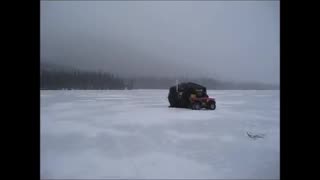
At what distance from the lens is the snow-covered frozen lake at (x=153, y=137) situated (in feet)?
5.98

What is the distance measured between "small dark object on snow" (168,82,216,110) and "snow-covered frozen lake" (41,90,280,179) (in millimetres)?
38

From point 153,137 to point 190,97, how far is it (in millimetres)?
338

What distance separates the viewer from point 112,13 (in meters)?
1.89

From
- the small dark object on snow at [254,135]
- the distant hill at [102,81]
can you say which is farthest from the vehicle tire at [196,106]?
the small dark object on snow at [254,135]

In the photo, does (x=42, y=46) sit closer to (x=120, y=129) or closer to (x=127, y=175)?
(x=120, y=129)

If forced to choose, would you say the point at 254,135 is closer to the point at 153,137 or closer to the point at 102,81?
the point at 153,137

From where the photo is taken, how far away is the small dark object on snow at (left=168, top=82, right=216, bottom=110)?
75.4 inches

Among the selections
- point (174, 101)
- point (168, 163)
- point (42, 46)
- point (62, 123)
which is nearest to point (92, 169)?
point (62, 123)

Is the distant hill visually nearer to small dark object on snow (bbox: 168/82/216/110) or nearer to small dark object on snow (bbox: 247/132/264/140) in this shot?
small dark object on snow (bbox: 168/82/216/110)

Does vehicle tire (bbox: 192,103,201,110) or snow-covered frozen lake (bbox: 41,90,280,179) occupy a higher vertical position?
vehicle tire (bbox: 192,103,201,110)

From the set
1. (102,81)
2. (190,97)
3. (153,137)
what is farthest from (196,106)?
(102,81)

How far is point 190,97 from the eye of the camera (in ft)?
6.35


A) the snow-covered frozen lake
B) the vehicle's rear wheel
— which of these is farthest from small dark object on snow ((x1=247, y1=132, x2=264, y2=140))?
the vehicle's rear wheel

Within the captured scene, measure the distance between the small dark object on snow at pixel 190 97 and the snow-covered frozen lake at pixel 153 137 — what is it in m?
0.04
